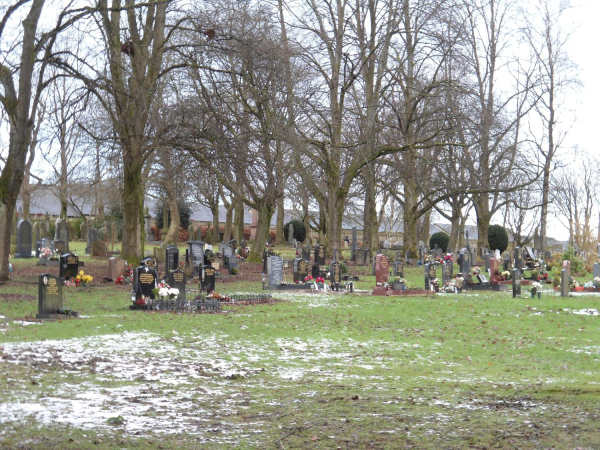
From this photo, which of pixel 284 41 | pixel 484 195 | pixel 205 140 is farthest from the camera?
pixel 484 195

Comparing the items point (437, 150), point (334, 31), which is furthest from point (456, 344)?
point (437, 150)

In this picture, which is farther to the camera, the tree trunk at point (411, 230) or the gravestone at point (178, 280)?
the tree trunk at point (411, 230)

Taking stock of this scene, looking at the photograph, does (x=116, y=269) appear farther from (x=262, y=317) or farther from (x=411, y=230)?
(x=411, y=230)

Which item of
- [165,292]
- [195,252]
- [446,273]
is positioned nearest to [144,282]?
[165,292]

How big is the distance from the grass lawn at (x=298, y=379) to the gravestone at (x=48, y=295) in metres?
0.57

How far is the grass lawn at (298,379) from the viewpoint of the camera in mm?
6516

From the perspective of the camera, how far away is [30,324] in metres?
12.7

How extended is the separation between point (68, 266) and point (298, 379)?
14.0m

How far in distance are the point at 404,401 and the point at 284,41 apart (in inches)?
845

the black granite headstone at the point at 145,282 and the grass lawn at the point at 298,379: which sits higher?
the black granite headstone at the point at 145,282

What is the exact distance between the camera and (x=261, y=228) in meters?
32.5

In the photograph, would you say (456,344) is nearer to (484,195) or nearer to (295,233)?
(484,195)

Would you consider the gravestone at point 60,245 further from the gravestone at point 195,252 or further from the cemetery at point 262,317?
the gravestone at point 195,252

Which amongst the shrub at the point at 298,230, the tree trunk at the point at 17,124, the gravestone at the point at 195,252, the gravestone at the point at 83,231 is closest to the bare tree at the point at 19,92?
the tree trunk at the point at 17,124
